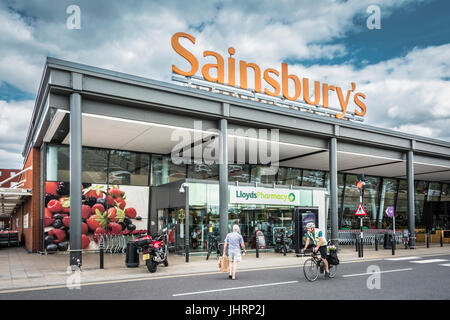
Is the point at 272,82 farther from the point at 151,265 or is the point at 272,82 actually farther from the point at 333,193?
the point at 151,265

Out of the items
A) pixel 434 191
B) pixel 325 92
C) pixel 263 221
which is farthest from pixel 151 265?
pixel 434 191

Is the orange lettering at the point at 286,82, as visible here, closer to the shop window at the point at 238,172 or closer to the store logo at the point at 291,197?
the store logo at the point at 291,197

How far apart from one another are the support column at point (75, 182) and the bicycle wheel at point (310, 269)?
7.59 meters

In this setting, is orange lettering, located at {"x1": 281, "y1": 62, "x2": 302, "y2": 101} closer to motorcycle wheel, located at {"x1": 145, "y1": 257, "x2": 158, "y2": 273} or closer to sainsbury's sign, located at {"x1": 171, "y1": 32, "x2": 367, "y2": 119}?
sainsbury's sign, located at {"x1": 171, "y1": 32, "x2": 367, "y2": 119}

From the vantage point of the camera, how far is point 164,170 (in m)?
24.6

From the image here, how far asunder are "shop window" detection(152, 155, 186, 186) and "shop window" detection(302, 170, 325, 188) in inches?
460

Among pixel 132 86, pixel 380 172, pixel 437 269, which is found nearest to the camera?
pixel 437 269

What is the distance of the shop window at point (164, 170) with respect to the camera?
24.3 metres
